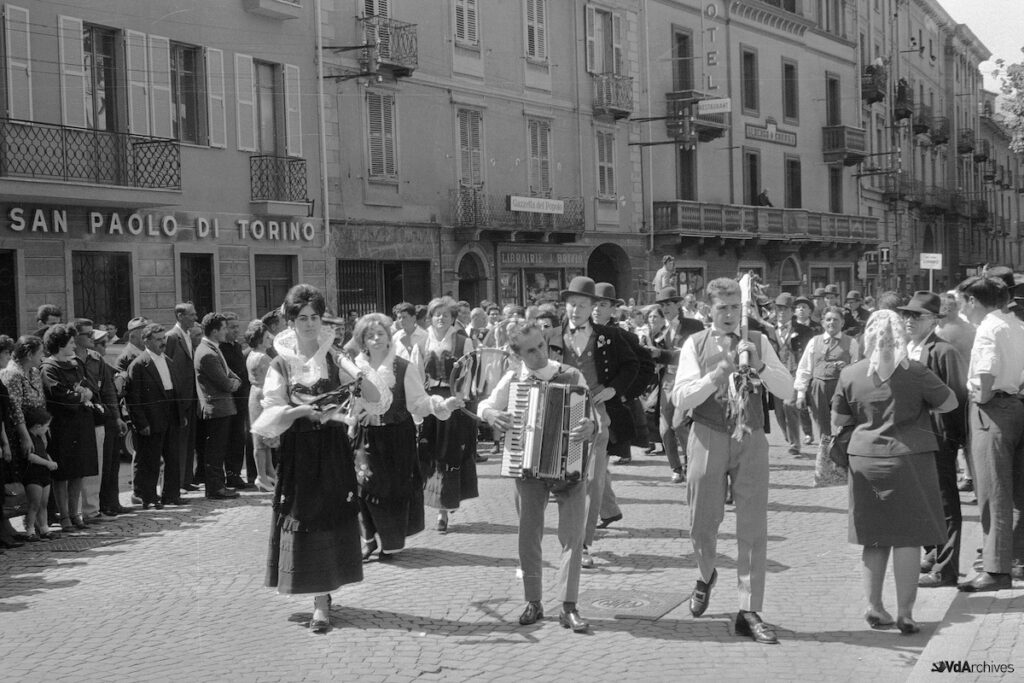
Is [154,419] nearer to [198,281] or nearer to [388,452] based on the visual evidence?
[388,452]

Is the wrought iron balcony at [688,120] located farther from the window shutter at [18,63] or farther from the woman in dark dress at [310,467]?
the woman in dark dress at [310,467]

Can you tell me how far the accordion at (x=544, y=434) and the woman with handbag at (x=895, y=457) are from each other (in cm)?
148

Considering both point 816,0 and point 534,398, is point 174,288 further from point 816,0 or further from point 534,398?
point 816,0

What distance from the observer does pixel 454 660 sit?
6.20 m

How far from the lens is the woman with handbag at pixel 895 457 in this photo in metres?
6.36

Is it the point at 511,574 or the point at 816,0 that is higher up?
the point at 816,0

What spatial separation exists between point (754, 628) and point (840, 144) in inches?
1514

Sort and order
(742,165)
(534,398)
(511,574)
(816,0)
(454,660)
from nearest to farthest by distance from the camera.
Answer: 1. (454,660)
2. (534,398)
3. (511,574)
4. (742,165)
5. (816,0)

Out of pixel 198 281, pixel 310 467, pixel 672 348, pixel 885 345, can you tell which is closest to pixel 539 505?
pixel 310 467

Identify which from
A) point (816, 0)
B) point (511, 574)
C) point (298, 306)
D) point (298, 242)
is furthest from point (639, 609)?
point (816, 0)

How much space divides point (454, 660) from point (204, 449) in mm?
6389

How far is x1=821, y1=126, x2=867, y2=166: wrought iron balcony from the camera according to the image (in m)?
42.5

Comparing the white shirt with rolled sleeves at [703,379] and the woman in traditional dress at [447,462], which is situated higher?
the white shirt with rolled sleeves at [703,379]

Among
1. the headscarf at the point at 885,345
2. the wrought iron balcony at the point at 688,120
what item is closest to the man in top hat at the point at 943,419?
the headscarf at the point at 885,345
